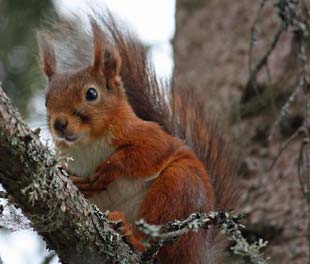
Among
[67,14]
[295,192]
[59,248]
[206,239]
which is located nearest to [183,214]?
[206,239]

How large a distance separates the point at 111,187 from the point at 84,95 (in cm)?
36

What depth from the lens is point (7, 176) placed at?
→ 154cm

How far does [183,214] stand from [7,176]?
83 centimetres

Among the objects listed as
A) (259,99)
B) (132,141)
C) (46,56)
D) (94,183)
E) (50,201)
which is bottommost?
(50,201)

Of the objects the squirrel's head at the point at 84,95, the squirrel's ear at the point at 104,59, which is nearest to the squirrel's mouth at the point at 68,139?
the squirrel's head at the point at 84,95

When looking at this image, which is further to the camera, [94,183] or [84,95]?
[84,95]

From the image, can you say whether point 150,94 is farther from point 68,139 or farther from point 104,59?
point 68,139

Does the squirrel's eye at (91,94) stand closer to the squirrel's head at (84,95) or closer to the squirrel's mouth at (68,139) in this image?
the squirrel's head at (84,95)

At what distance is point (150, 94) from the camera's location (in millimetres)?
2721

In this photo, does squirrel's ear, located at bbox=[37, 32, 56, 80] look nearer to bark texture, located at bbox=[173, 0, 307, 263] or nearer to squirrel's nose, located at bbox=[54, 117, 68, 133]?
squirrel's nose, located at bbox=[54, 117, 68, 133]

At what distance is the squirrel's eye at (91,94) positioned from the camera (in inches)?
96.0

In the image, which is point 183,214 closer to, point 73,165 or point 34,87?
point 73,165

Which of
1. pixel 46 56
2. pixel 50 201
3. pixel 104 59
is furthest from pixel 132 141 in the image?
pixel 50 201

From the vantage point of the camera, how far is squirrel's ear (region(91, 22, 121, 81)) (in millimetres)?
2514
